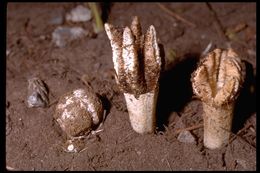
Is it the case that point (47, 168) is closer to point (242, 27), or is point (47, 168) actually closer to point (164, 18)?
point (164, 18)

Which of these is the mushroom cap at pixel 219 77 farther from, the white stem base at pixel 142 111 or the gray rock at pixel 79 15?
the gray rock at pixel 79 15

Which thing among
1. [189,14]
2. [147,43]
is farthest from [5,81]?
[189,14]

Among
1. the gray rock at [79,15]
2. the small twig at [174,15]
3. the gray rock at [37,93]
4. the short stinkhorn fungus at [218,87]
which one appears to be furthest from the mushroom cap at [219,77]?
the gray rock at [79,15]

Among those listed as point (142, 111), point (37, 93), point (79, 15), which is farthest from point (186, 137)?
point (79, 15)

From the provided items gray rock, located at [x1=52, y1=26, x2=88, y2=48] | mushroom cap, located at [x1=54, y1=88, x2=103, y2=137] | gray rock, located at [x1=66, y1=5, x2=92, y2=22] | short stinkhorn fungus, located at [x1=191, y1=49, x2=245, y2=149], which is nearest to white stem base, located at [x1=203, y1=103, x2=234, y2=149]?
short stinkhorn fungus, located at [x1=191, y1=49, x2=245, y2=149]

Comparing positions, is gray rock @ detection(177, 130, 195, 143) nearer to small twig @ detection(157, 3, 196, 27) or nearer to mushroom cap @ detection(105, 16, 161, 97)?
mushroom cap @ detection(105, 16, 161, 97)
